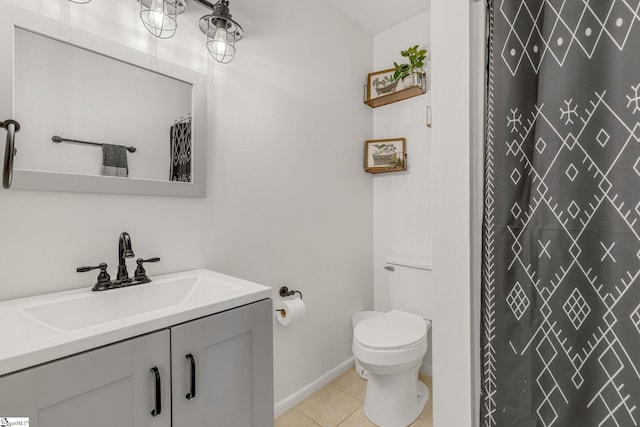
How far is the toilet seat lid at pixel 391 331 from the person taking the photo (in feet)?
5.29

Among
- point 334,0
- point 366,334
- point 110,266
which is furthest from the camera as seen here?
→ point 334,0

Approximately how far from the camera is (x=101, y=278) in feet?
3.67

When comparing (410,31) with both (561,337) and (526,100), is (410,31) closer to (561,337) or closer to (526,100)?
(526,100)

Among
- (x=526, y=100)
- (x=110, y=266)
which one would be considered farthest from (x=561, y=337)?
(x=110, y=266)

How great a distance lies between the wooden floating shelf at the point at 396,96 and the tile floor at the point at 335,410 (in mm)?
2076

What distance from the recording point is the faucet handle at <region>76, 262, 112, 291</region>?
1090 millimetres

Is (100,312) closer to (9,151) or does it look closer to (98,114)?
(9,151)

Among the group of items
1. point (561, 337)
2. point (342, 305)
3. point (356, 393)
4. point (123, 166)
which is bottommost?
point (356, 393)

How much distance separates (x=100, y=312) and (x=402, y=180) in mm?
2025

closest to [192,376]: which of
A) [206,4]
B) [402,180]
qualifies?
[206,4]

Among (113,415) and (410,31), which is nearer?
(113,415)

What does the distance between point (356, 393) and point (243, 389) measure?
3.94ft

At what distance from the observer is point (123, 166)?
1230mm

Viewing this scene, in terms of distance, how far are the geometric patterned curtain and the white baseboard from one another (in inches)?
53.0
